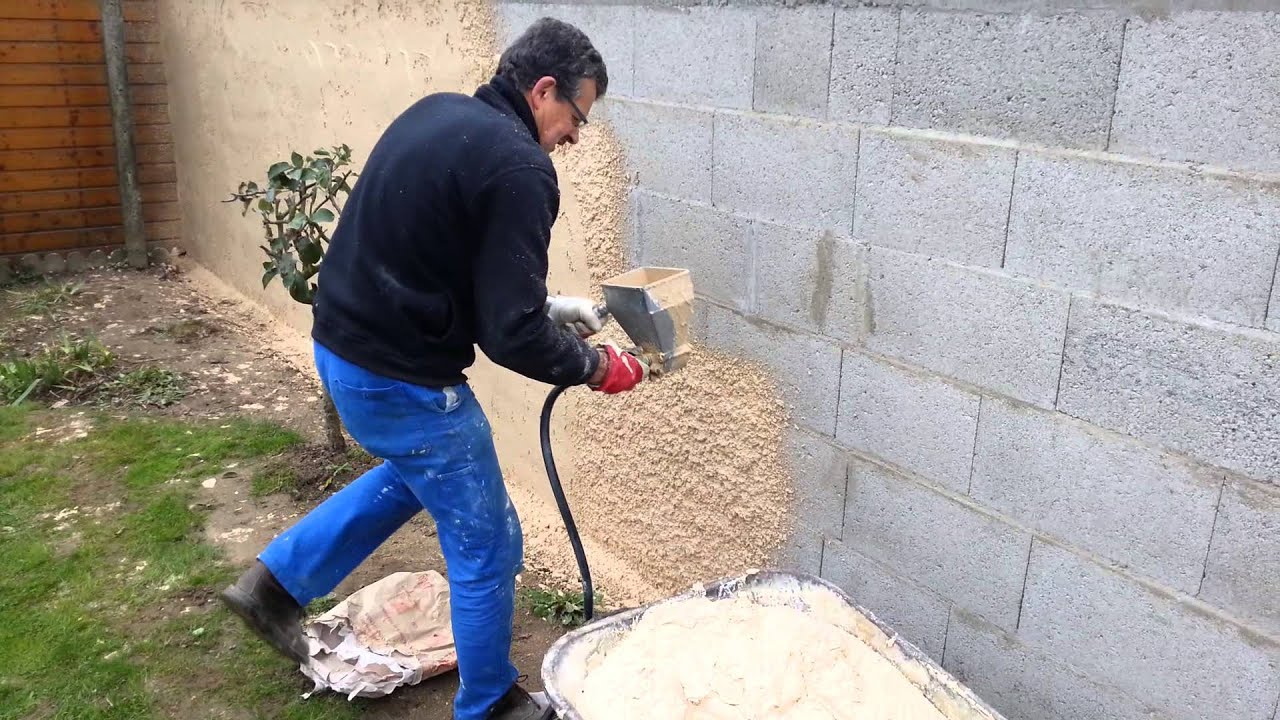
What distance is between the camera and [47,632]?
110 inches

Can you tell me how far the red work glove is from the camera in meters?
2.16

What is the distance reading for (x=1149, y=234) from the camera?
1.68m

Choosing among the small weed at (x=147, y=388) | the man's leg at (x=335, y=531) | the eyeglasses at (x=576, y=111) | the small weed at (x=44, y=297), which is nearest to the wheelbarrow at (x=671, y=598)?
the eyeglasses at (x=576, y=111)

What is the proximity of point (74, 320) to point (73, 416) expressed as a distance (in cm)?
155

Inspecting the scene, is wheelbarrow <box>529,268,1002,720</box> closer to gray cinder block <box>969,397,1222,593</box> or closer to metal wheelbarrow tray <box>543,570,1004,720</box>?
metal wheelbarrow tray <box>543,570,1004,720</box>

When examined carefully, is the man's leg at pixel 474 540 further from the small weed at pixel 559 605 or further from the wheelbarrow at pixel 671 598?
the small weed at pixel 559 605

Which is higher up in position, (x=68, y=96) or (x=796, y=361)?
(x=68, y=96)

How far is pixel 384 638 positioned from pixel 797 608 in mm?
1258

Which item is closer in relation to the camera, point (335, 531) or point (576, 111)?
point (576, 111)

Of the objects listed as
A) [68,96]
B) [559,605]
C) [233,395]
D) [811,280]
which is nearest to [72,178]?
[68,96]

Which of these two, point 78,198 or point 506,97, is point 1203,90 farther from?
point 78,198

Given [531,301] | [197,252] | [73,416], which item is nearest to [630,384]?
[531,301]

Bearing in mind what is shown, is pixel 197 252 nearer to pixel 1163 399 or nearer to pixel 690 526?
pixel 690 526

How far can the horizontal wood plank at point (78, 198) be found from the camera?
20.6 ft
